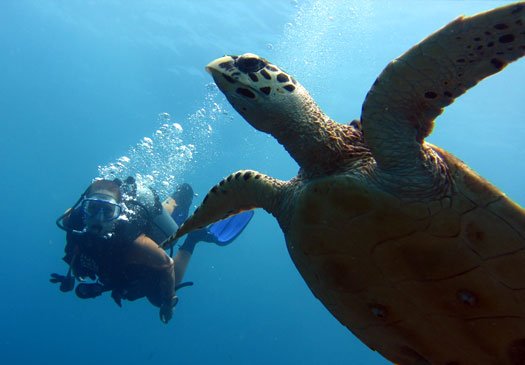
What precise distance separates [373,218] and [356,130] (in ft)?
1.80

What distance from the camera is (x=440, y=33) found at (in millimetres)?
1470

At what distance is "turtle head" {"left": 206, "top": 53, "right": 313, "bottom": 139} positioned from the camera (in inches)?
73.7

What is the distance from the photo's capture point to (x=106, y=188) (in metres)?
5.57

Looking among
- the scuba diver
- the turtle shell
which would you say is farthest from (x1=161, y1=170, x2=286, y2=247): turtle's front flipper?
the scuba diver

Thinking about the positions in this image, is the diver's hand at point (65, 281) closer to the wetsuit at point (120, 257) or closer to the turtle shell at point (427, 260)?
the wetsuit at point (120, 257)

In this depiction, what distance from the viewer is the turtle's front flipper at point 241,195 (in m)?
2.19

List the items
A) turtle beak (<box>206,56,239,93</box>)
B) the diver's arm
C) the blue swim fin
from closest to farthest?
turtle beak (<box>206,56,239,93</box>) < the diver's arm < the blue swim fin

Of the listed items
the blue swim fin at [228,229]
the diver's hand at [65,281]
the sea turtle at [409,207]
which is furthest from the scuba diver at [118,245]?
the sea turtle at [409,207]

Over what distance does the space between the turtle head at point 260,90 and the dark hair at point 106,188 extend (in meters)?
4.13

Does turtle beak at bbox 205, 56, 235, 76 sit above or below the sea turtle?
above

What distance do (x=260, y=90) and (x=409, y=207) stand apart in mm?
910

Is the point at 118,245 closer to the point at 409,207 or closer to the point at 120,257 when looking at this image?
the point at 120,257

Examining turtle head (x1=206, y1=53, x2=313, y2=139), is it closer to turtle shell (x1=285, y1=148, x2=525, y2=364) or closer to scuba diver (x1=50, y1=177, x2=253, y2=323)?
turtle shell (x1=285, y1=148, x2=525, y2=364)

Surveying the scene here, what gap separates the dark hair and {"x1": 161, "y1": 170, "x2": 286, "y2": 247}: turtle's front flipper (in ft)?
11.3
